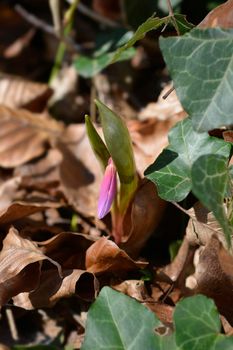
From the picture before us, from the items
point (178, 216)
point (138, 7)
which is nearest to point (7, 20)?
point (138, 7)

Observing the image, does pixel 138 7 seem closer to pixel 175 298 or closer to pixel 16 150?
pixel 16 150

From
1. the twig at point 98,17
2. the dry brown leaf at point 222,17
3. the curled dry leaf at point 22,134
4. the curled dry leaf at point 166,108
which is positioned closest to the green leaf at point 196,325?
the dry brown leaf at point 222,17

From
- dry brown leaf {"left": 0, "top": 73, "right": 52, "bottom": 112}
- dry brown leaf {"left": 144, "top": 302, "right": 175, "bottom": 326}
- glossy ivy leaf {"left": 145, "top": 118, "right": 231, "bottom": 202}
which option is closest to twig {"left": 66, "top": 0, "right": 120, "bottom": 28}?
dry brown leaf {"left": 0, "top": 73, "right": 52, "bottom": 112}

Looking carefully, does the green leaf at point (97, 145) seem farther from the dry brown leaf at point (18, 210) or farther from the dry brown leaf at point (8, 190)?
the dry brown leaf at point (8, 190)

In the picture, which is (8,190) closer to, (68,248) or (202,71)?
(68,248)

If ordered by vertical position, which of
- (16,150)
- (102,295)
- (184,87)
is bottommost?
(16,150)

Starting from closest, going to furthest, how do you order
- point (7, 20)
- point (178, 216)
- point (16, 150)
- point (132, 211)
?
1. point (132, 211)
2. point (178, 216)
3. point (16, 150)
4. point (7, 20)

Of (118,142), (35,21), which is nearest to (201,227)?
(118,142)

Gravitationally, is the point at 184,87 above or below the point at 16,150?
above
